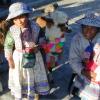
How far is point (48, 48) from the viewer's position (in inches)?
183

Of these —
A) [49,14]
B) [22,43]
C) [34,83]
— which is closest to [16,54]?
[22,43]

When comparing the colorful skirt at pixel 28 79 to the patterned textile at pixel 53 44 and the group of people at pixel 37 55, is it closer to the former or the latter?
the group of people at pixel 37 55

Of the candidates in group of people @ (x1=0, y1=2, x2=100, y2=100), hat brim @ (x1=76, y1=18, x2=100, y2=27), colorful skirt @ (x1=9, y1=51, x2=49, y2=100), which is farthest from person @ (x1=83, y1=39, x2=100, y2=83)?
colorful skirt @ (x1=9, y1=51, x2=49, y2=100)

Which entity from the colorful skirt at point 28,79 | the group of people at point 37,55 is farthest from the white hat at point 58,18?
the colorful skirt at point 28,79

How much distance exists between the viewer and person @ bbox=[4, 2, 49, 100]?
157 inches

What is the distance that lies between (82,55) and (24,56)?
2.39ft

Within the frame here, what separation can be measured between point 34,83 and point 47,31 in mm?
762

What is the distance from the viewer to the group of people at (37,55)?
399cm

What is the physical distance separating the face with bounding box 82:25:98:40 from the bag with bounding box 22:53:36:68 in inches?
27.3

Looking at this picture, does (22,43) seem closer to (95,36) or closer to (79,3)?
(95,36)

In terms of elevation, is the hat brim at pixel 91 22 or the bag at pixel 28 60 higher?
the hat brim at pixel 91 22

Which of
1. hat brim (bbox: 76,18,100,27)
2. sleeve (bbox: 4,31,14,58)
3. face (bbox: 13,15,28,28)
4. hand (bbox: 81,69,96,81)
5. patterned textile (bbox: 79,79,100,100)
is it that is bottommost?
patterned textile (bbox: 79,79,100,100)

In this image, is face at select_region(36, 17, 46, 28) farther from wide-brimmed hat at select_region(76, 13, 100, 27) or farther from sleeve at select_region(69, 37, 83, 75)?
wide-brimmed hat at select_region(76, 13, 100, 27)

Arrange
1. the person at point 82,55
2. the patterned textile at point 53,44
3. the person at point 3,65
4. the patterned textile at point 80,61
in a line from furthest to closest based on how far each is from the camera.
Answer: the patterned textile at point 53,44, the person at point 3,65, the patterned textile at point 80,61, the person at point 82,55
